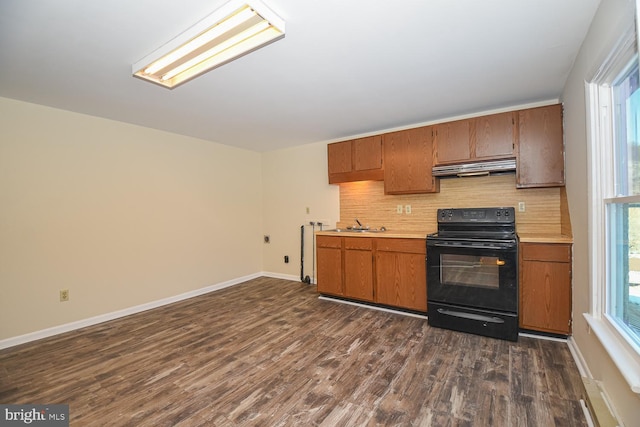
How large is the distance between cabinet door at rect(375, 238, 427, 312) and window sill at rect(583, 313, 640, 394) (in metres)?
1.46

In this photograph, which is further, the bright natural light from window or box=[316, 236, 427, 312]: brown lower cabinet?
box=[316, 236, 427, 312]: brown lower cabinet

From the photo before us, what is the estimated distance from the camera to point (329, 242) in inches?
151

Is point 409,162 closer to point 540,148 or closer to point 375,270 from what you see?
point 540,148

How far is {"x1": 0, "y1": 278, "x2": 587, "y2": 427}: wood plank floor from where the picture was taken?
168cm

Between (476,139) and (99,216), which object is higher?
(476,139)

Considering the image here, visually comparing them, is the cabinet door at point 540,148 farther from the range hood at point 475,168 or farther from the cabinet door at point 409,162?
the cabinet door at point 409,162

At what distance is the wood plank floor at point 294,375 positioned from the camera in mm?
1678

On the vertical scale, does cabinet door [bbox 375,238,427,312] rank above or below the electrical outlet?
below

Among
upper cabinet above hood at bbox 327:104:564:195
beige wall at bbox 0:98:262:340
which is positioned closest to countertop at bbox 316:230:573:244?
upper cabinet above hood at bbox 327:104:564:195

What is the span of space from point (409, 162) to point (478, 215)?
39.4 inches

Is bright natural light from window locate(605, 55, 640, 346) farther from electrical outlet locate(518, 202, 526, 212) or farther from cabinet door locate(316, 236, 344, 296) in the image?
cabinet door locate(316, 236, 344, 296)

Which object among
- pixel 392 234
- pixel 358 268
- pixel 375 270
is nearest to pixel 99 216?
pixel 358 268

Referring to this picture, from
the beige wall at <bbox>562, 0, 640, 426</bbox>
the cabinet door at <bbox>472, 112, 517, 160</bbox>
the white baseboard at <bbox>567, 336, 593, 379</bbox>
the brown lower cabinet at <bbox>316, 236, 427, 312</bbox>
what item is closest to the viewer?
the beige wall at <bbox>562, 0, 640, 426</bbox>

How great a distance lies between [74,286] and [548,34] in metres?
4.83
